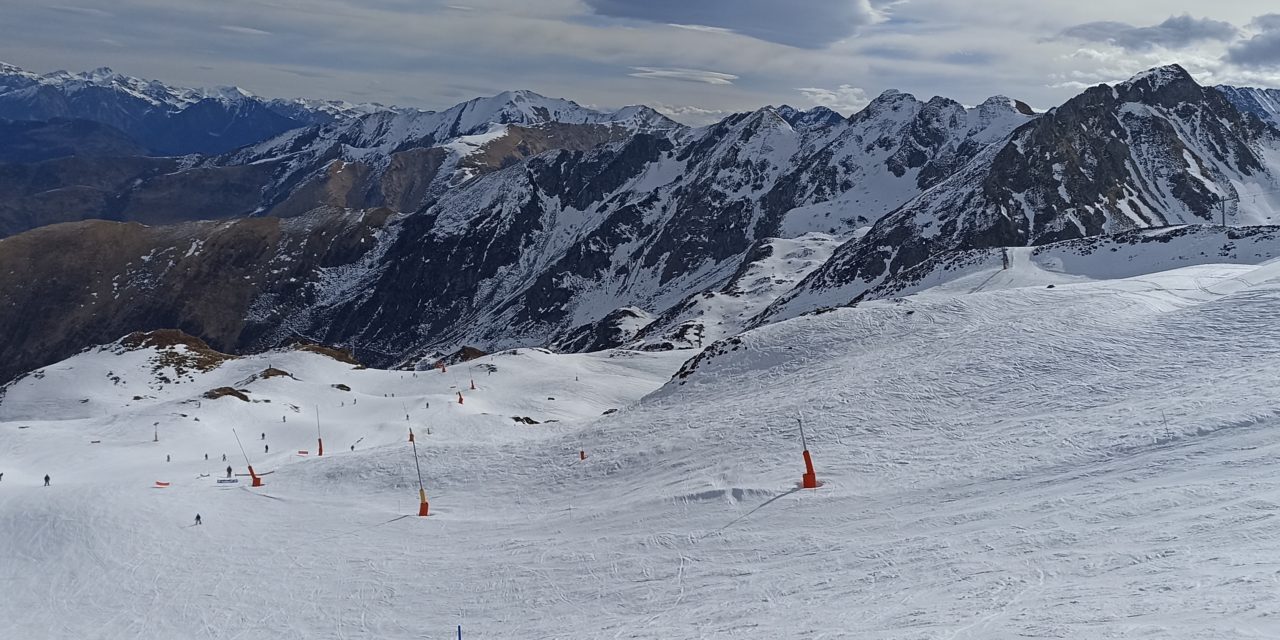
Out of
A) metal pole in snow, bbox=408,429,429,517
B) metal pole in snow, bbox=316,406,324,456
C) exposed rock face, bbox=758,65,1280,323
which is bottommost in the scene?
metal pole in snow, bbox=316,406,324,456

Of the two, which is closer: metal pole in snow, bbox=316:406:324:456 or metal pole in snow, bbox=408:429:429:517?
metal pole in snow, bbox=408:429:429:517

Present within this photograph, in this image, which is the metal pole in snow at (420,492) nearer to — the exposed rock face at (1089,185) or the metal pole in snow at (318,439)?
the metal pole in snow at (318,439)

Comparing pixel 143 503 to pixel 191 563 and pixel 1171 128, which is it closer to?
pixel 191 563

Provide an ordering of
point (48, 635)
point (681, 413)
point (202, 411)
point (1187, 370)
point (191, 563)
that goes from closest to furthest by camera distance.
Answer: point (48, 635) < point (191, 563) < point (1187, 370) < point (681, 413) < point (202, 411)

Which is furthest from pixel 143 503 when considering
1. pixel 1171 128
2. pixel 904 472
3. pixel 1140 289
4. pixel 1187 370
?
pixel 1171 128

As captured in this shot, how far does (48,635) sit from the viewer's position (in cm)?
2411

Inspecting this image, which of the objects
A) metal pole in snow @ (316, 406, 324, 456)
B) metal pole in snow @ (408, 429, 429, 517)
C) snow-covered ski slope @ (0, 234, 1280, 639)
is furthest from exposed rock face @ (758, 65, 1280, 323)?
metal pole in snow @ (408, 429, 429, 517)

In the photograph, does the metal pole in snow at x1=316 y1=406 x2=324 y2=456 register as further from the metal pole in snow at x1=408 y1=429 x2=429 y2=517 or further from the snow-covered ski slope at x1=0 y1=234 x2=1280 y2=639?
the metal pole in snow at x1=408 y1=429 x2=429 y2=517

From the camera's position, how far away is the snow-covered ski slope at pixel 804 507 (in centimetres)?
1820

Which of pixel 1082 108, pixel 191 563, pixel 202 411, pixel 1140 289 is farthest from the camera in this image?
pixel 1082 108

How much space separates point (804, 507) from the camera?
24953 millimetres

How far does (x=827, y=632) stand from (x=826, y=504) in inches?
312

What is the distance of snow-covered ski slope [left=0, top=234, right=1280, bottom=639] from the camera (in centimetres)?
1820

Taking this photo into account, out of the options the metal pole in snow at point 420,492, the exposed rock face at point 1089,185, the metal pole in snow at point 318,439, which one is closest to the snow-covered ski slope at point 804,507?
the metal pole in snow at point 420,492
